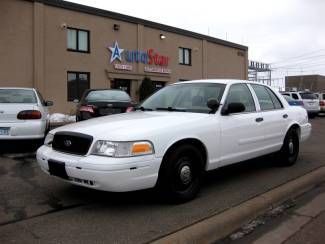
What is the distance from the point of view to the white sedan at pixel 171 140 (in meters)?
4.79

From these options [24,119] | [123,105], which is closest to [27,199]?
[24,119]

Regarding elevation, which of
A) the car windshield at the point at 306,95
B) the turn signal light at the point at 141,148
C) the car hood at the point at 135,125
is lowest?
the turn signal light at the point at 141,148

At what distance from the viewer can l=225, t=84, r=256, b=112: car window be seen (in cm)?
649

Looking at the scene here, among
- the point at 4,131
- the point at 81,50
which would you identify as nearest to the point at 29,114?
the point at 4,131

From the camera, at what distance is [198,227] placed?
4.42 m

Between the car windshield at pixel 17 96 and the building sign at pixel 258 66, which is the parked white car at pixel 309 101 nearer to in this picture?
the car windshield at pixel 17 96

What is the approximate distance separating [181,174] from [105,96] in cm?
688

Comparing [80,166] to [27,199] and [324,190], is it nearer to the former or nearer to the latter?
[27,199]

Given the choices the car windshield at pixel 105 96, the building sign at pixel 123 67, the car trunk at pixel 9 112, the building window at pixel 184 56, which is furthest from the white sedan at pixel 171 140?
the building window at pixel 184 56

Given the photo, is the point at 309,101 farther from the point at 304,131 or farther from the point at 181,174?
the point at 181,174

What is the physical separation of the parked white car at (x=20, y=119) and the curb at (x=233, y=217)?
5.35m

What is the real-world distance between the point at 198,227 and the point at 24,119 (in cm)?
588

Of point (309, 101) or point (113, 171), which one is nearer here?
point (113, 171)

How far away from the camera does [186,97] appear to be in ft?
21.3
